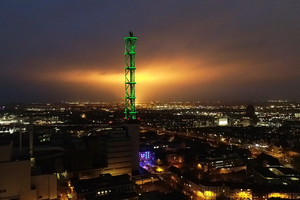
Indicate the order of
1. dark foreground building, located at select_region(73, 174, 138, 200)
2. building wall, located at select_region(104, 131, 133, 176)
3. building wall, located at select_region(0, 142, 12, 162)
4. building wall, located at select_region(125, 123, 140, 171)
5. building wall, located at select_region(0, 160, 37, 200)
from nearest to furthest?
building wall, located at select_region(0, 160, 37, 200), building wall, located at select_region(0, 142, 12, 162), dark foreground building, located at select_region(73, 174, 138, 200), building wall, located at select_region(104, 131, 133, 176), building wall, located at select_region(125, 123, 140, 171)

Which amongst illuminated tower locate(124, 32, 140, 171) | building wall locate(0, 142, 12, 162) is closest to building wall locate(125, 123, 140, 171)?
illuminated tower locate(124, 32, 140, 171)

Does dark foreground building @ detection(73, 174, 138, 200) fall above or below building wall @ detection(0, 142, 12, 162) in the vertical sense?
below

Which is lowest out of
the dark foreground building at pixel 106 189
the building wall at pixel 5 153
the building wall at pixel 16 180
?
the dark foreground building at pixel 106 189

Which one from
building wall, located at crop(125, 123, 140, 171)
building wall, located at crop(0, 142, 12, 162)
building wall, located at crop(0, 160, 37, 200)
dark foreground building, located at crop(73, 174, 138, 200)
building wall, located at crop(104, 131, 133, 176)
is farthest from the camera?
building wall, located at crop(125, 123, 140, 171)

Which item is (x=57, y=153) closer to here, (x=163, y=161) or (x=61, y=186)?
(x=61, y=186)

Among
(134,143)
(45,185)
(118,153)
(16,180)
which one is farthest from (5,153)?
(134,143)

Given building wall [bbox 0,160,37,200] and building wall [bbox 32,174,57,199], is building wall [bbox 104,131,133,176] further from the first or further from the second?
building wall [bbox 0,160,37,200]

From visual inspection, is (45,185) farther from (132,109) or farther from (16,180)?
(132,109)

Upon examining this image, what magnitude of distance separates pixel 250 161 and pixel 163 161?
6.36 m

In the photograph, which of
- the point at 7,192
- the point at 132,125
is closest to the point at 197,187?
the point at 132,125

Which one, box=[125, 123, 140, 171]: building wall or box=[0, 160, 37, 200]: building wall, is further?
box=[125, 123, 140, 171]: building wall

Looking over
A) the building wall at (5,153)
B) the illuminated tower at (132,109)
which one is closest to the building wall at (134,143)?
the illuminated tower at (132,109)

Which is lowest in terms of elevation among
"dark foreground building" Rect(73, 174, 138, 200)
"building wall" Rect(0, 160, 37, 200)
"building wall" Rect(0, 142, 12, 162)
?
"dark foreground building" Rect(73, 174, 138, 200)

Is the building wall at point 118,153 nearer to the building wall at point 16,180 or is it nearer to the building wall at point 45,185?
the building wall at point 45,185
